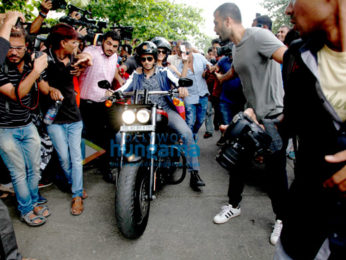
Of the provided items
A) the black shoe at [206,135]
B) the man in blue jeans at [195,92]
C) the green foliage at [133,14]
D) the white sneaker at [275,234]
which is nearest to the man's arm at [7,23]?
the white sneaker at [275,234]

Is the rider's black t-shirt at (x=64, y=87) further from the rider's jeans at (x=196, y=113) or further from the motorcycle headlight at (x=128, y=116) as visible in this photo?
the rider's jeans at (x=196, y=113)

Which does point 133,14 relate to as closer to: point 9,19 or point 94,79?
point 94,79

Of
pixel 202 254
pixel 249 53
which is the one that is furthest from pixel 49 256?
pixel 249 53

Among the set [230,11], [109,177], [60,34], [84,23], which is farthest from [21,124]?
[84,23]

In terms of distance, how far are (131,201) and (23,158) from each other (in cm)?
133

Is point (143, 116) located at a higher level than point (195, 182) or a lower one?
higher

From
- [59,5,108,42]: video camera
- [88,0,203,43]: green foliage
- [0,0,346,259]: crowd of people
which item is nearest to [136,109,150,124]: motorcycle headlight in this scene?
[0,0,346,259]: crowd of people

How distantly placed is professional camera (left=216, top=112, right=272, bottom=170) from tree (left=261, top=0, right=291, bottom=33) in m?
19.3

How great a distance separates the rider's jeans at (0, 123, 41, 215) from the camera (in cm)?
239

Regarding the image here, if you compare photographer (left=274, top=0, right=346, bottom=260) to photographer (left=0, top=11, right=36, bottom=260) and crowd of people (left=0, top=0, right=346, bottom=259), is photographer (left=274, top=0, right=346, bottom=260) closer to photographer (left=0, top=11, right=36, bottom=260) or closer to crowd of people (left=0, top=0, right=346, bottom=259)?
crowd of people (left=0, top=0, right=346, bottom=259)

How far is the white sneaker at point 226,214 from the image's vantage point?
269 cm

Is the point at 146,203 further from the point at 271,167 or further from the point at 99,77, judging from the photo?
the point at 99,77

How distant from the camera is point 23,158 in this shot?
256cm

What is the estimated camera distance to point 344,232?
3.18 feet
